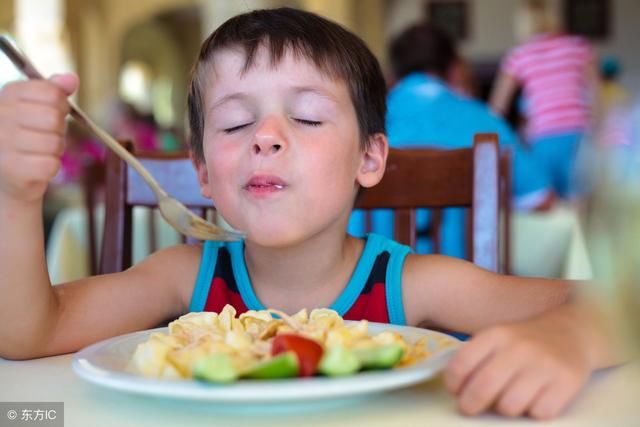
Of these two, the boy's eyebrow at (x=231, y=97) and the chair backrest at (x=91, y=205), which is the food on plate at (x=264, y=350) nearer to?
the boy's eyebrow at (x=231, y=97)

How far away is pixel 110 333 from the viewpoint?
87 cm

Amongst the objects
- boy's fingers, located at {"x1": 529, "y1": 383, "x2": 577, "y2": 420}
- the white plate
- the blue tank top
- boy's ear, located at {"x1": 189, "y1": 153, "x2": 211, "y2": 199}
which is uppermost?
boy's ear, located at {"x1": 189, "y1": 153, "x2": 211, "y2": 199}

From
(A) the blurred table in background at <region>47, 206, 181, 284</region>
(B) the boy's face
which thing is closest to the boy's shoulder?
(B) the boy's face

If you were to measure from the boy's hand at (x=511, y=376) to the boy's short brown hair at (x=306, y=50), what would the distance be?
1.74 feet

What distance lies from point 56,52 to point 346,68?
9442 mm

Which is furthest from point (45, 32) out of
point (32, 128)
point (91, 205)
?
point (32, 128)

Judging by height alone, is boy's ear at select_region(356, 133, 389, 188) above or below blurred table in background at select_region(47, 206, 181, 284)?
above

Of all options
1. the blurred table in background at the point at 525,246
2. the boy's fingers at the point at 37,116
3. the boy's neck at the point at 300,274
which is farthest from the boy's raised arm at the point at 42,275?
the blurred table in background at the point at 525,246

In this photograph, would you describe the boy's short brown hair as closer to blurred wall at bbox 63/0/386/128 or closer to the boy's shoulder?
the boy's shoulder

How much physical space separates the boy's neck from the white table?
435 millimetres

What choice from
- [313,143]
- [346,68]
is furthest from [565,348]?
[346,68]

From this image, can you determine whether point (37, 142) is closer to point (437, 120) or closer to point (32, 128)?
point (32, 128)

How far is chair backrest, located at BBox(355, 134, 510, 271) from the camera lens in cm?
120

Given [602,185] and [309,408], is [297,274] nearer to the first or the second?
[309,408]
